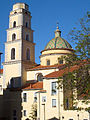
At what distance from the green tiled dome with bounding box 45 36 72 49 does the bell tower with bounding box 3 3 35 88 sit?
3.76m

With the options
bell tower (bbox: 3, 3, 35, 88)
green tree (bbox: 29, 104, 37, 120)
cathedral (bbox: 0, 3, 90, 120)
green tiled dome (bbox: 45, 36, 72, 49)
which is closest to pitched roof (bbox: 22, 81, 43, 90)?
cathedral (bbox: 0, 3, 90, 120)

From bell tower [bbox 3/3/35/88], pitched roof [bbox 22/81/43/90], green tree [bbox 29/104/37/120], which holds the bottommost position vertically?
green tree [bbox 29/104/37/120]

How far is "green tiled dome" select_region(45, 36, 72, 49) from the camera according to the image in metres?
48.1

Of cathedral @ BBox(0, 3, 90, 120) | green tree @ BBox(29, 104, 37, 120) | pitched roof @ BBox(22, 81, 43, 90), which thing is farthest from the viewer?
pitched roof @ BBox(22, 81, 43, 90)

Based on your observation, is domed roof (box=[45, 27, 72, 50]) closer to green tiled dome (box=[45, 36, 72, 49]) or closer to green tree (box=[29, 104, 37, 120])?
green tiled dome (box=[45, 36, 72, 49])

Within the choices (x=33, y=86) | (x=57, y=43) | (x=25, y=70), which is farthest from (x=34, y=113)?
(x=57, y=43)

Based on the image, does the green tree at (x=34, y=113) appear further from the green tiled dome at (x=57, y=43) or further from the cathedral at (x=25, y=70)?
the green tiled dome at (x=57, y=43)

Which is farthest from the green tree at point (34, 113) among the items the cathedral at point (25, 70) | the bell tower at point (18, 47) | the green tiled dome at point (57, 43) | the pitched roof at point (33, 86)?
the green tiled dome at point (57, 43)

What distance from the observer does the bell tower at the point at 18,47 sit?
1783 inches

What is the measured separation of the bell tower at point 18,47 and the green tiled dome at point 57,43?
12.3 ft

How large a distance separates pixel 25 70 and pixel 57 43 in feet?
30.6

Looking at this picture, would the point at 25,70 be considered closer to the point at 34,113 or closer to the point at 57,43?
the point at 57,43

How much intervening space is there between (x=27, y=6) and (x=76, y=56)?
110ft

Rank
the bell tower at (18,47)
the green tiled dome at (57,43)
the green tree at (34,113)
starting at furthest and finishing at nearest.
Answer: the green tiled dome at (57,43) < the bell tower at (18,47) < the green tree at (34,113)
